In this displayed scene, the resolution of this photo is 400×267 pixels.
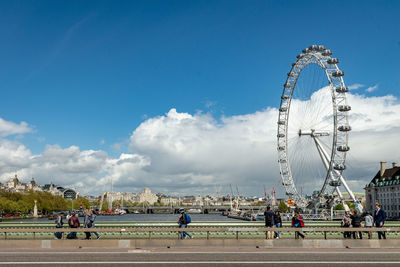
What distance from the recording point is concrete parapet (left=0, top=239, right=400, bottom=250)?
25.3 metres

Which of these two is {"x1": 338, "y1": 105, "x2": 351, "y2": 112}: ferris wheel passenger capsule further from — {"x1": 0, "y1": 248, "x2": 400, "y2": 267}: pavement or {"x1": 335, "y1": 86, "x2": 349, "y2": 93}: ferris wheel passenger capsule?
{"x1": 0, "y1": 248, "x2": 400, "y2": 267}: pavement

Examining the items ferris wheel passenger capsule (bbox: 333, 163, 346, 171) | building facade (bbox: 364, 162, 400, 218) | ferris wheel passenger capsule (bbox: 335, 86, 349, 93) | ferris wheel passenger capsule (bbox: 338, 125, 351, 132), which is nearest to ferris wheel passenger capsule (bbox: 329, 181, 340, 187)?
ferris wheel passenger capsule (bbox: 333, 163, 346, 171)

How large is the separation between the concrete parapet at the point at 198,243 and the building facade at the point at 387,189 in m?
139

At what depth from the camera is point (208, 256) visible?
20828 mm

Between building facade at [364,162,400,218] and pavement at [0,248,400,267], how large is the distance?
14313 centimetres

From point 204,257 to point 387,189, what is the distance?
530 ft

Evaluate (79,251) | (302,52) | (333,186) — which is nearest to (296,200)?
(333,186)

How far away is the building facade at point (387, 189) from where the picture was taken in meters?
160

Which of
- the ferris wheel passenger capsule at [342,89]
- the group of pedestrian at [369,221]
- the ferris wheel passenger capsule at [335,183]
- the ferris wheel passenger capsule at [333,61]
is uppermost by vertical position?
the ferris wheel passenger capsule at [333,61]

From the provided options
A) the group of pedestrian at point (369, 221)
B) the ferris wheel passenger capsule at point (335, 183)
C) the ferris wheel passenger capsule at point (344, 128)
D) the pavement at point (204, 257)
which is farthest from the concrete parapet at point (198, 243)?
the ferris wheel passenger capsule at point (335, 183)

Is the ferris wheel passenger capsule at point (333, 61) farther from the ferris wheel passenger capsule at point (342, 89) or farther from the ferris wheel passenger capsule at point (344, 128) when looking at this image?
the ferris wheel passenger capsule at point (344, 128)

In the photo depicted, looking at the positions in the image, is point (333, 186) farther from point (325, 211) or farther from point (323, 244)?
point (323, 244)

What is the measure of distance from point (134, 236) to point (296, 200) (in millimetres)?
75891

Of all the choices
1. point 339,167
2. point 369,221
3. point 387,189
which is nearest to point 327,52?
point 339,167
